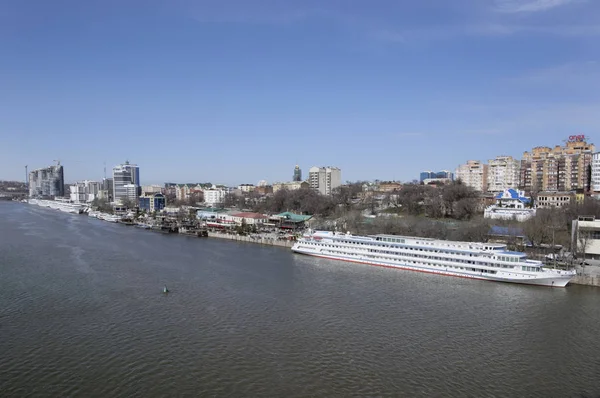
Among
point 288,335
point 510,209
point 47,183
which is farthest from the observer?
point 47,183

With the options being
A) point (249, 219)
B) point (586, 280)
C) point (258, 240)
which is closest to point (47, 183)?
point (249, 219)

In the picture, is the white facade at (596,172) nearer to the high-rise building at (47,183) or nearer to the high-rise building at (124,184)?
the high-rise building at (124,184)

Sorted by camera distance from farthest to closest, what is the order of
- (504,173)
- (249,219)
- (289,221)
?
(504,173)
(249,219)
(289,221)

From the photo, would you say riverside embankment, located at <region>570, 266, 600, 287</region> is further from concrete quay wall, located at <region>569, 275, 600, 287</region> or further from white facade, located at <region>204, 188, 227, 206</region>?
white facade, located at <region>204, 188, 227, 206</region>

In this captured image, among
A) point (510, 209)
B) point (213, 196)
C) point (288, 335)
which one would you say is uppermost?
point (213, 196)

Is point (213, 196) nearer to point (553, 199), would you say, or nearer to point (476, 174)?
point (476, 174)

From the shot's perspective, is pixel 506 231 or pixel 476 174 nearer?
pixel 506 231

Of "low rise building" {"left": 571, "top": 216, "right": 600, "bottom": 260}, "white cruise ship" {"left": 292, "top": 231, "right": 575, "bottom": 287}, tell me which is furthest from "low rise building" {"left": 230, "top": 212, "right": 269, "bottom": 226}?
"low rise building" {"left": 571, "top": 216, "right": 600, "bottom": 260}

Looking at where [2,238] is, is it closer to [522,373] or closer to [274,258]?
[274,258]
